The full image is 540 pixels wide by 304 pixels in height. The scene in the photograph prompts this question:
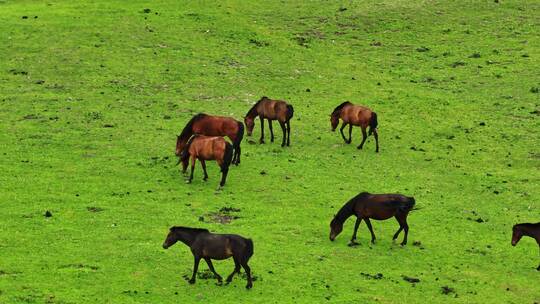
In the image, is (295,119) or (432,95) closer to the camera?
(295,119)

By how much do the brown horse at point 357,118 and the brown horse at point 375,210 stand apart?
991cm

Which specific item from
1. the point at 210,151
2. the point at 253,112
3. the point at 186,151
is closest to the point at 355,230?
the point at 210,151

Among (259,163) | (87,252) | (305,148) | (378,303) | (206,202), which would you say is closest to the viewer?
(378,303)

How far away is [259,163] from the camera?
107 ft

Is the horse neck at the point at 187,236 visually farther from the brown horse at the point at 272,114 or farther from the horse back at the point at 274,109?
the horse back at the point at 274,109

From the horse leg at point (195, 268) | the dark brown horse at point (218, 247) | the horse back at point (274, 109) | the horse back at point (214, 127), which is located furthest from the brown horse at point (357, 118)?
the horse leg at point (195, 268)

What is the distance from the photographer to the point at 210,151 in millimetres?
29078

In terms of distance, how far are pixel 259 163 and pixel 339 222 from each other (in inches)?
312

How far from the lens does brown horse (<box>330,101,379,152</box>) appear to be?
3459cm

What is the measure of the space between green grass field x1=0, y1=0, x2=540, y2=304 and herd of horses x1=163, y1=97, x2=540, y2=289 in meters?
0.65

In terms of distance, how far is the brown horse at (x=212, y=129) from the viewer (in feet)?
103

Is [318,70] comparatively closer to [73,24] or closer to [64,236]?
[73,24]

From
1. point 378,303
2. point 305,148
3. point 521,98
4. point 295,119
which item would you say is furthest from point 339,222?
point 521,98

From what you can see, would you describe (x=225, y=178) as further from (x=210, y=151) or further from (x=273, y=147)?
(x=273, y=147)
